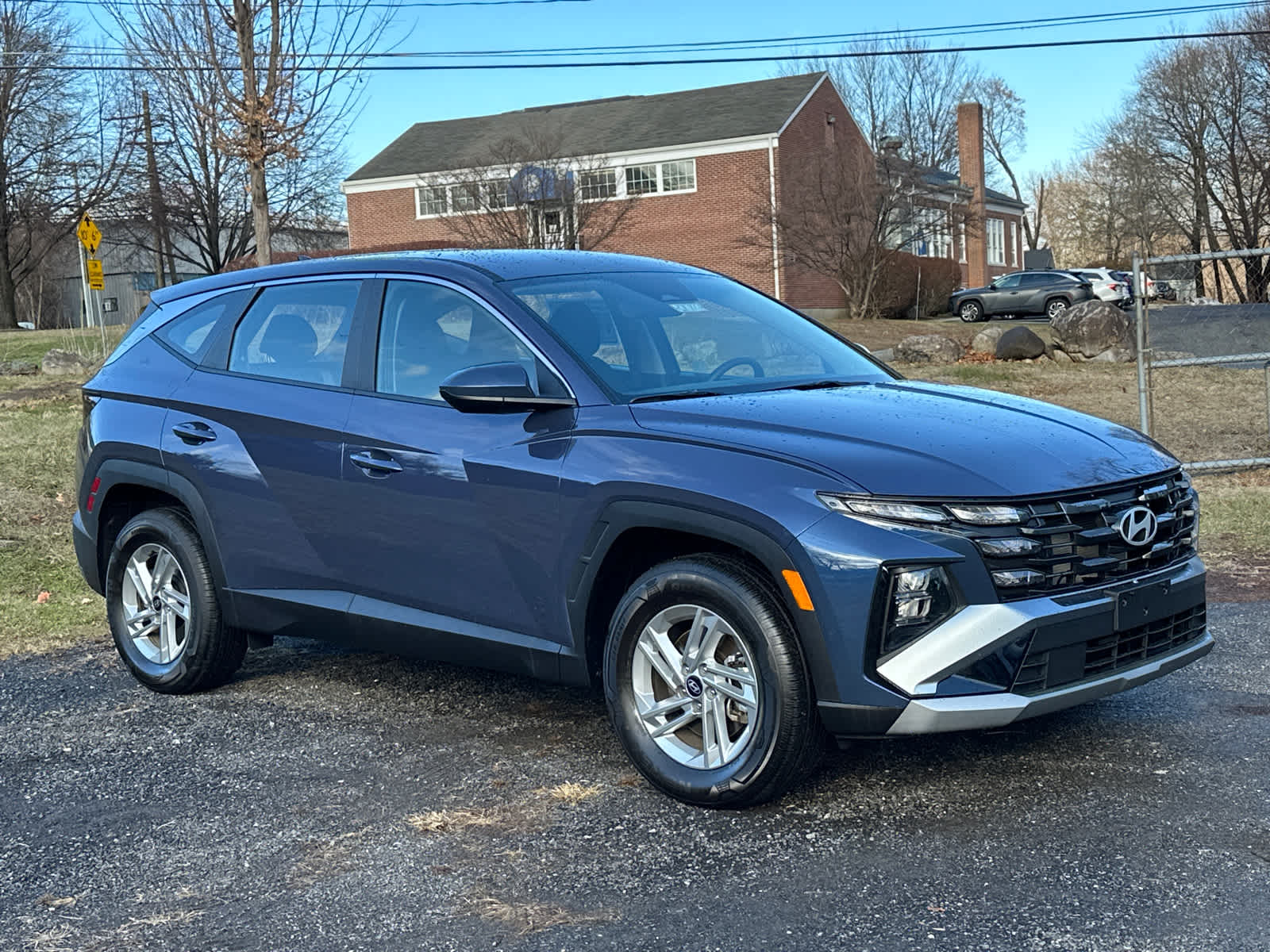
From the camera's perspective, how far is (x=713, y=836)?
409cm

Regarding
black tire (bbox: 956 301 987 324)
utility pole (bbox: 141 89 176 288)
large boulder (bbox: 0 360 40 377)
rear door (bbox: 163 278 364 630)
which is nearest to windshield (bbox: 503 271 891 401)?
rear door (bbox: 163 278 364 630)

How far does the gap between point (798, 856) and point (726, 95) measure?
128 feet

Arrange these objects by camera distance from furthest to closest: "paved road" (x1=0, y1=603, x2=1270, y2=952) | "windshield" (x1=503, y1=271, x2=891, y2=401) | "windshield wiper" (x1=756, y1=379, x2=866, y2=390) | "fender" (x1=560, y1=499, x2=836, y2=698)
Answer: "windshield wiper" (x1=756, y1=379, x2=866, y2=390)
"windshield" (x1=503, y1=271, x2=891, y2=401)
"fender" (x1=560, y1=499, x2=836, y2=698)
"paved road" (x1=0, y1=603, x2=1270, y2=952)

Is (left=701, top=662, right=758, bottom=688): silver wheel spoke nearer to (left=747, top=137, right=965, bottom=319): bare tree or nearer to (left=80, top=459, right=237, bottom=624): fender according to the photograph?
(left=80, top=459, right=237, bottom=624): fender

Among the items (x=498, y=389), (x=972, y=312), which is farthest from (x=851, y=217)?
(x=498, y=389)

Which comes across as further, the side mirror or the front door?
the front door

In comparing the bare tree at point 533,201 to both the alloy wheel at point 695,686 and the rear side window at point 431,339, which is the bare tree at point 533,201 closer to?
the rear side window at point 431,339

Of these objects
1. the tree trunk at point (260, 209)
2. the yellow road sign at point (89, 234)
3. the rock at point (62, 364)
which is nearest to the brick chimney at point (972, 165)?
the yellow road sign at point (89, 234)

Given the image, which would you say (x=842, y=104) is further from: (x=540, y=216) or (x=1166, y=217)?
(x=1166, y=217)

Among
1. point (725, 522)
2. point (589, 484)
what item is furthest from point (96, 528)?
point (725, 522)

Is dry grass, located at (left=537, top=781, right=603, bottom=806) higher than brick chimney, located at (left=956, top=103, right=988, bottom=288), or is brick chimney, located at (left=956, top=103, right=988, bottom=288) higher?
brick chimney, located at (left=956, top=103, right=988, bottom=288)

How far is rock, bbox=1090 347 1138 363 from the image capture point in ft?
75.3

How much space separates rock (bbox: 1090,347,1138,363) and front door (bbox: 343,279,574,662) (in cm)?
1977

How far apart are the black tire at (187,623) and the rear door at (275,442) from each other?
0.21 meters
